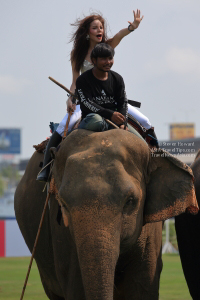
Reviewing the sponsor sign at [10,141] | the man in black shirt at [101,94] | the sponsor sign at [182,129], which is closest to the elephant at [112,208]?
the man in black shirt at [101,94]

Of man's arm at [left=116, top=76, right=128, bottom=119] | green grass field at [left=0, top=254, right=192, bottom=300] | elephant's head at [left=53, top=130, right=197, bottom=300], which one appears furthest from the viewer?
green grass field at [left=0, top=254, right=192, bottom=300]

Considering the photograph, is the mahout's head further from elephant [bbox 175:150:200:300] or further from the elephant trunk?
elephant [bbox 175:150:200:300]

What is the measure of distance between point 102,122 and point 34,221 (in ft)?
9.63

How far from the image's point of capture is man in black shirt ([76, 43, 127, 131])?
23.1 ft

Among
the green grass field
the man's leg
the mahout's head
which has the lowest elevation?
the green grass field

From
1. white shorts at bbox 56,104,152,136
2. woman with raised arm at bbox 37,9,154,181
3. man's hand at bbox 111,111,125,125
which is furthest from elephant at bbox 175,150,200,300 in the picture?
man's hand at bbox 111,111,125,125

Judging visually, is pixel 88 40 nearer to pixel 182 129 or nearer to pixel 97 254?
pixel 97 254

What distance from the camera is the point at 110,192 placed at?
634cm

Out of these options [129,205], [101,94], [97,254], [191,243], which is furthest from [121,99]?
[191,243]

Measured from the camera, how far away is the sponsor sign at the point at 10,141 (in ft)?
296

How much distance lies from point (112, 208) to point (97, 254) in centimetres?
48

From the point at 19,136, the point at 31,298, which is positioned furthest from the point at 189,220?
the point at 19,136

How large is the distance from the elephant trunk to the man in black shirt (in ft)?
3.85

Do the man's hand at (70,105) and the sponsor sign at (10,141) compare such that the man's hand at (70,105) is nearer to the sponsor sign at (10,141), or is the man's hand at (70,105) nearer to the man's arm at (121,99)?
the man's arm at (121,99)
